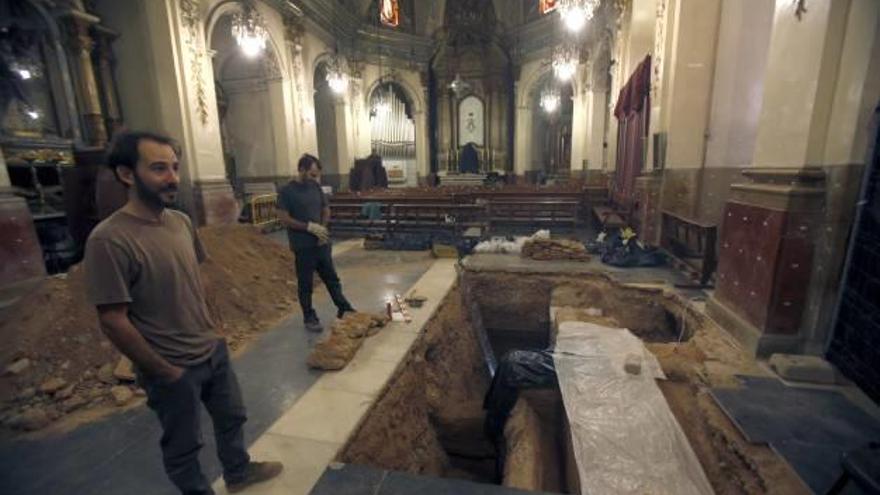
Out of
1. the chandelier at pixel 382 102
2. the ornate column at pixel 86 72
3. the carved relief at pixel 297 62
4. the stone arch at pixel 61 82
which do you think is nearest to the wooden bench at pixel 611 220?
the carved relief at pixel 297 62

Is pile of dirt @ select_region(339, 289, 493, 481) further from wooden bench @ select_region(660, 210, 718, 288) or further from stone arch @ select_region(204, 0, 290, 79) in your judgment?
stone arch @ select_region(204, 0, 290, 79)

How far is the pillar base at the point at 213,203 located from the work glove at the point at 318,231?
15.1 ft

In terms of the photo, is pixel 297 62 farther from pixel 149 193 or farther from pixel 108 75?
pixel 149 193

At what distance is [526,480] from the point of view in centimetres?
263

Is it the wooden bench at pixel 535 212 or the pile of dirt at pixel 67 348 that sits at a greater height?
the wooden bench at pixel 535 212

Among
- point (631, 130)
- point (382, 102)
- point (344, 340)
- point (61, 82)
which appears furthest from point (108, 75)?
point (382, 102)

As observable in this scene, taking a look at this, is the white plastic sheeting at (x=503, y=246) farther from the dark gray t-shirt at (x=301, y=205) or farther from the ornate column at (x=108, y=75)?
the ornate column at (x=108, y=75)

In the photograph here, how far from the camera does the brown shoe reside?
1.87 metres

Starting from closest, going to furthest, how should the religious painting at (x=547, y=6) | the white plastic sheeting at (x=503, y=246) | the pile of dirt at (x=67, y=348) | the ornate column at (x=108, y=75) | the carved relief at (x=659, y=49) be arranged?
the pile of dirt at (x=67, y=348) → the carved relief at (x=659, y=49) → the ornate column at (x=108, y=75) → the white plastic sheeting at (x=503, y=246) → the religious painting at (x=547, y=6)

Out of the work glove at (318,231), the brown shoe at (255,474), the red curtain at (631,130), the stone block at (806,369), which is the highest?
the red curtain at (631,130)

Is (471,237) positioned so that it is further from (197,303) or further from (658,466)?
(197,303)

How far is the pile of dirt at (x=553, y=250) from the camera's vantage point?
5973 millimetres

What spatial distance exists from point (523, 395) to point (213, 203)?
6713 mm

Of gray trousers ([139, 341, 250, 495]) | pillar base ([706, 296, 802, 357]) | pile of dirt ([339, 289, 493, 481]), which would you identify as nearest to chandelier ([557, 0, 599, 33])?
pile of dirt ([339, 289, 493, 481])
